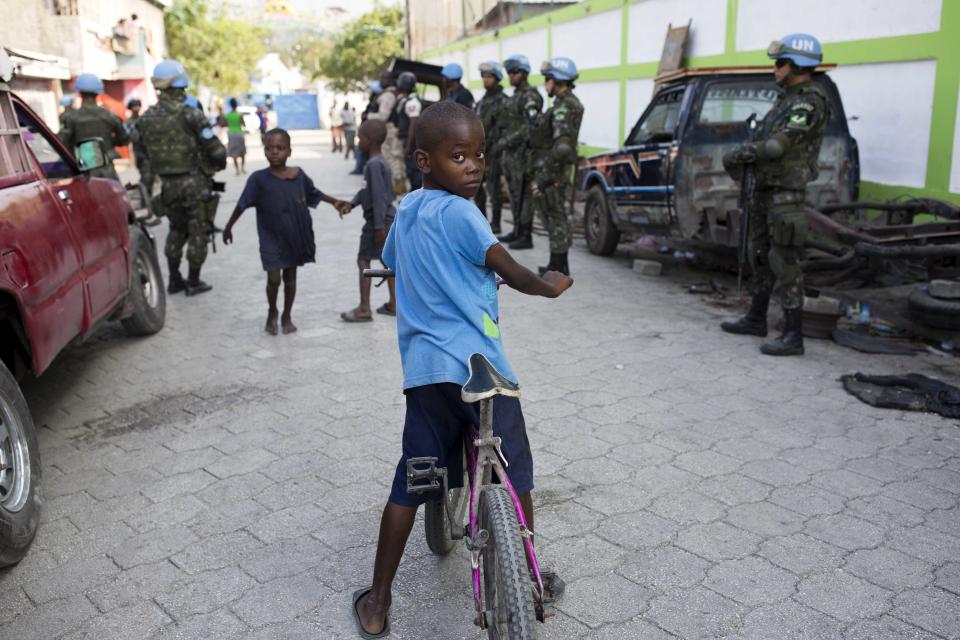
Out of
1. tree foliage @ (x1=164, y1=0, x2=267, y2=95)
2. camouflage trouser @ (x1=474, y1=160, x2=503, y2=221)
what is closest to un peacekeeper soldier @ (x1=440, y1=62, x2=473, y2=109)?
camouflage trouser @ (x1=474, y1=160, x2=503, y2=221)

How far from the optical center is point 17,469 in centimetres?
344

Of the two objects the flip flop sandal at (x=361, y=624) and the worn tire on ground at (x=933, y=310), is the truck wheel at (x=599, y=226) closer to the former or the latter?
the worn tire on ground at (x=933, y=310)

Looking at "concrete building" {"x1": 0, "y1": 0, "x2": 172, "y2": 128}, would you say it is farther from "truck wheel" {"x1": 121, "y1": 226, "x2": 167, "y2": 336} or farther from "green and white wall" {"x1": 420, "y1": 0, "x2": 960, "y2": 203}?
"green and white wall" {"x1": 420, "y1": 0, "x2": 960, "y2": 203}

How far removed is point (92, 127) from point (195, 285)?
10.4 feet

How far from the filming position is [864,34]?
351 inches

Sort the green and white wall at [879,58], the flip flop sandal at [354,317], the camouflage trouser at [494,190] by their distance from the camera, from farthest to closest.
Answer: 1. the camouflage trouser at [494,190]
2. the green and white wall at [879,58]
3. the flip flop sandal at [354,317]

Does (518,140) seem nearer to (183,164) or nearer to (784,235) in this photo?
(183,164)

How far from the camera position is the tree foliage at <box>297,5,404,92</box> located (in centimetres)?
4597

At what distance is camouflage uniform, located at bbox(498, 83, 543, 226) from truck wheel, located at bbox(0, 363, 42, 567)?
6244 millimetres

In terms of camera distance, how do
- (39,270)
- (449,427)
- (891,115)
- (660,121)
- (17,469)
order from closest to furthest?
(449,427) < (17,469) < (39,270) < (660,121) < (891,115)

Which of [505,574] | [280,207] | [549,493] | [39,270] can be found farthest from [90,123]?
[505,574]

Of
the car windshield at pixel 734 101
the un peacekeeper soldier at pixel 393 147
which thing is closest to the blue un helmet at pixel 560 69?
the car windshield at pixel 734 101

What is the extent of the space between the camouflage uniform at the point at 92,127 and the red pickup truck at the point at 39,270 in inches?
160

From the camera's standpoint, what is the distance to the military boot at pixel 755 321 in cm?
625
